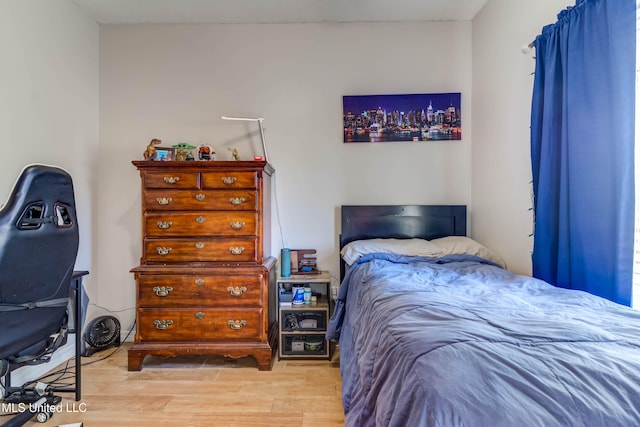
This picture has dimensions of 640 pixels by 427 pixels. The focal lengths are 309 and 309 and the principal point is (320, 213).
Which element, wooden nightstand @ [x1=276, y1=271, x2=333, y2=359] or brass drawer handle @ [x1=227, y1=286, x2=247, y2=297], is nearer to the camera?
brass drawer handle @ [x1=227, y1=286, x2=247, y2=297]

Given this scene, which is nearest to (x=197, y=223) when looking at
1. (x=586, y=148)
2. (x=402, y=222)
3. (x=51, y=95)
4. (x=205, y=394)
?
(x=205, y=394)

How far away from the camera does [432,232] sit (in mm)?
2570

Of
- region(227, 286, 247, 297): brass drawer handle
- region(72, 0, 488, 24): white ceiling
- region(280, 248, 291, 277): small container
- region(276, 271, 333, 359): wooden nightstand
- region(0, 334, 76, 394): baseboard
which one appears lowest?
region(0, 334, 76, 394): baseboard

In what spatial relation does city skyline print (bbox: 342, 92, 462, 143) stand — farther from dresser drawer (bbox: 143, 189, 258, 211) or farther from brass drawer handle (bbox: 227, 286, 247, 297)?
brass drawer handle (bbox: 227, 286, 247, 297)

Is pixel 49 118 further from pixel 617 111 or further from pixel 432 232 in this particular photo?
pixel 617 111

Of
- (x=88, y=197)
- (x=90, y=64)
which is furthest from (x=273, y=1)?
(x=88, y=197)

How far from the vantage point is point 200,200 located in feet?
6.98

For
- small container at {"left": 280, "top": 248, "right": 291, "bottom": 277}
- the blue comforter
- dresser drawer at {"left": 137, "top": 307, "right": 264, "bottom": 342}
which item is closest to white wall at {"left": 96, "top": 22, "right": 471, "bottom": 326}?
small container at {"left": 280, "top": 248, "right": 291, "bottom": 277}

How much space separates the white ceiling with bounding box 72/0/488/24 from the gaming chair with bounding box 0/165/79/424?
178 centimetres

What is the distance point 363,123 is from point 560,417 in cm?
235

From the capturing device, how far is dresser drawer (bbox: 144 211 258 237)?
2119mm

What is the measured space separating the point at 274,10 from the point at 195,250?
1.97 meters

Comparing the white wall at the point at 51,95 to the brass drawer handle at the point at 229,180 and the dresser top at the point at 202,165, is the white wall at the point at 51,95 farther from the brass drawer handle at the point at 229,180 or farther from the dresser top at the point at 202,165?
the brass drawer handle at the point at 229,180
